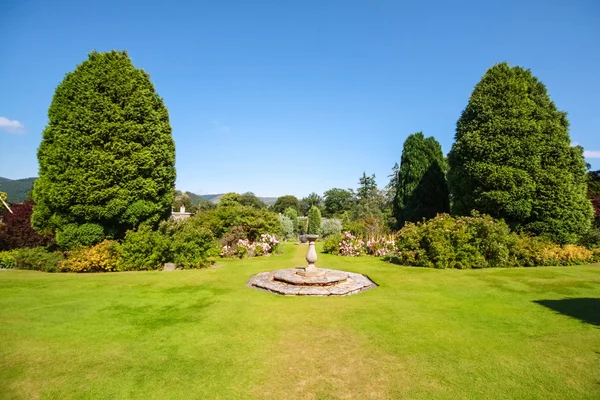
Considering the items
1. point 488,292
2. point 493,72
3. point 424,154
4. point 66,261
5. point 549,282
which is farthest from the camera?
point 424,154

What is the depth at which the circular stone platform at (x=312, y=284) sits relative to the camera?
836 centimetres

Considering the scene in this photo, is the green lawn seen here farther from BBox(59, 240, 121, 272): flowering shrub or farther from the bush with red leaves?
the bush with red leaves

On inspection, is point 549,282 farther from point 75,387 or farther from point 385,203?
point 385,203

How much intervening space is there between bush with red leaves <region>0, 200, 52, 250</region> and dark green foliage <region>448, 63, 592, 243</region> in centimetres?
1850

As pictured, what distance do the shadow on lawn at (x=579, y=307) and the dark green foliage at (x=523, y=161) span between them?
620 cm

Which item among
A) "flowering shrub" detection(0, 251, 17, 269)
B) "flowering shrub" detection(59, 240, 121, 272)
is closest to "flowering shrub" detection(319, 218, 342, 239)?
"flowering shrub" detection(59, 240, 121, 272)

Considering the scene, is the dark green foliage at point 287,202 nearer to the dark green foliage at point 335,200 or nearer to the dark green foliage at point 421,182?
the dark green foliage at point 335,200

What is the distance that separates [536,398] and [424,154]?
19.4 meters

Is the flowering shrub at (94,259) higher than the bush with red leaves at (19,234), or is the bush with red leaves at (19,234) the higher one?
the bush with red leaves at (19,234)

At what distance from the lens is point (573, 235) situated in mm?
12695

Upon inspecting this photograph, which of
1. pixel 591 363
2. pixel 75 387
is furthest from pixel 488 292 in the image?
pixel 75 387

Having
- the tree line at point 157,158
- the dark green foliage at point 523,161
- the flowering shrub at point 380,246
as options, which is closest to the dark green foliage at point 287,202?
the flowering shrub at point 380,246

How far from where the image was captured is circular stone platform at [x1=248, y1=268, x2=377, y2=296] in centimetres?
836

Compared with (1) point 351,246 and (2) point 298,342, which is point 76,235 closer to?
(2) point 298,342
